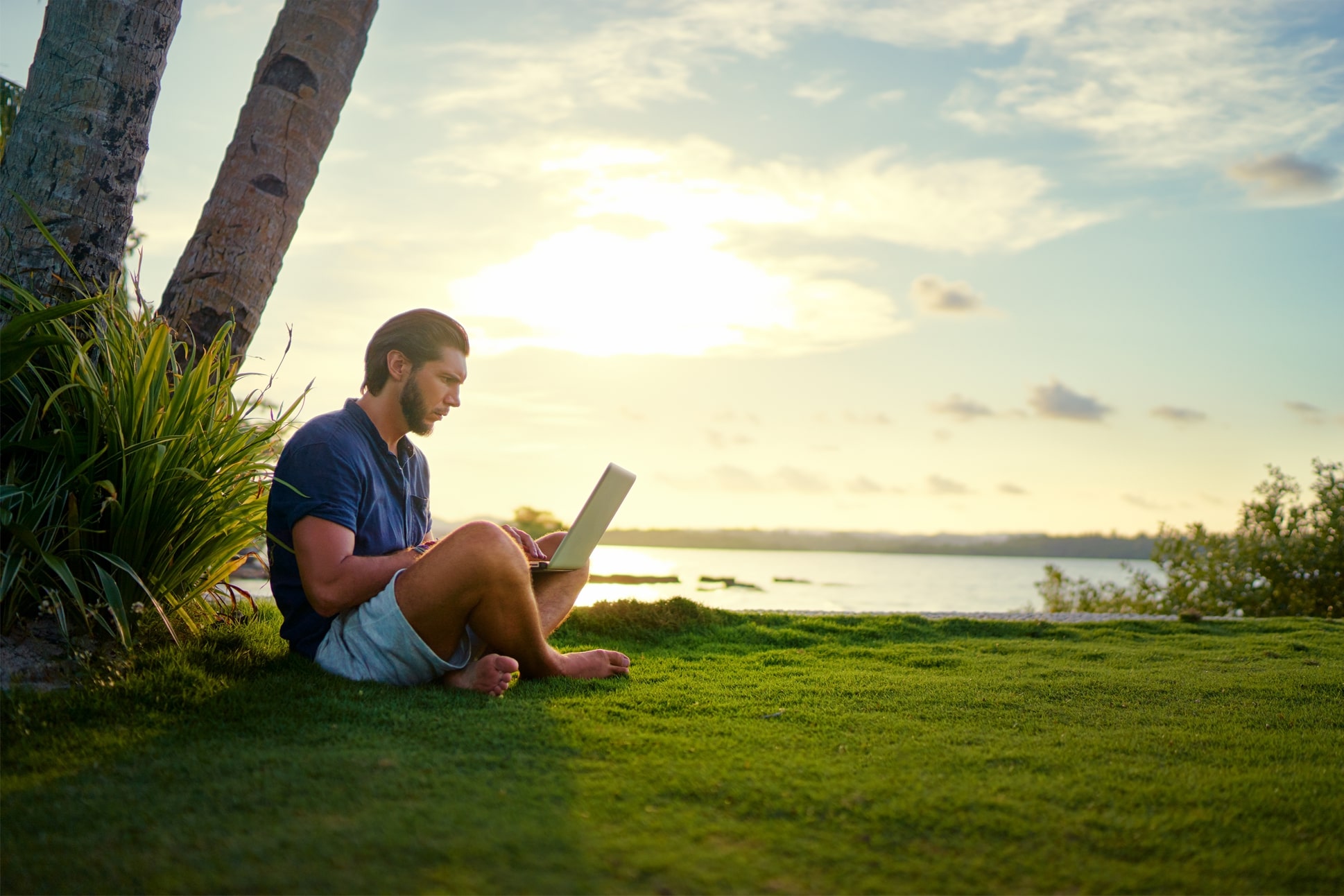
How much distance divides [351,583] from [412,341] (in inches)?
37.0

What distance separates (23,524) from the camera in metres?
2.83

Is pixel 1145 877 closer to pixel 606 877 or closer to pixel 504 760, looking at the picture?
pixel 606 877

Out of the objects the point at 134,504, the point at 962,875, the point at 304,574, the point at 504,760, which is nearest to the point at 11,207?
the point at 134,504

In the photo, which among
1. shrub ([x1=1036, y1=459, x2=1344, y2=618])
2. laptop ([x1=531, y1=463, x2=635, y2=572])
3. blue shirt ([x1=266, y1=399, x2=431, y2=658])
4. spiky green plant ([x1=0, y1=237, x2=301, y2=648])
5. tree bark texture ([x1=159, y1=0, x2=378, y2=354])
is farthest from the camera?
shrub ([x1=1036, y1=459, x2=1344, y2=618])

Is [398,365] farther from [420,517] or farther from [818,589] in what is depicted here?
[818,589]

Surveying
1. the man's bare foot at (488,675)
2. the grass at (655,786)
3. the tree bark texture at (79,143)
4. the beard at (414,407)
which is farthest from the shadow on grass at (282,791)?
the tree bark texture at (79,143)

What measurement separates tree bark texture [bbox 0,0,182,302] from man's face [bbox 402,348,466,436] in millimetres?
1377

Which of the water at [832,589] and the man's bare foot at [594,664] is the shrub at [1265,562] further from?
the man's bare foot at [594,664]

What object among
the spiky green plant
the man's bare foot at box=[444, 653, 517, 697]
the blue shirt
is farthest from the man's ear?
the man's bare foot at box=[444, 653, 517, 697]

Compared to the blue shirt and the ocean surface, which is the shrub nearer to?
the ocean surface

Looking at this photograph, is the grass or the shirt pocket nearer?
the grass

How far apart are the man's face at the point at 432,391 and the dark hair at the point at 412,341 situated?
0.11ft

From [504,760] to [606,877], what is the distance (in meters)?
0.72

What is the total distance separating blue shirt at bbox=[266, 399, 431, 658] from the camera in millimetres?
3033
